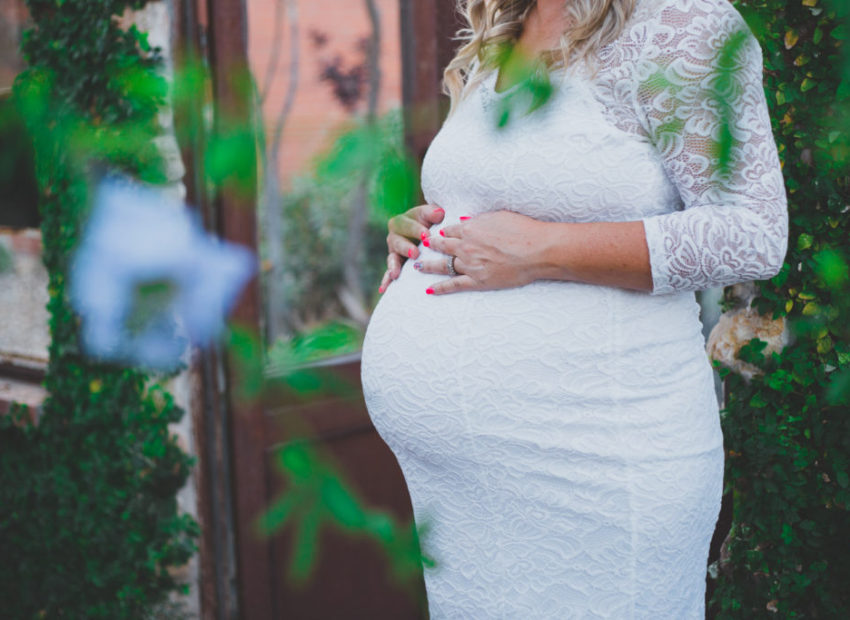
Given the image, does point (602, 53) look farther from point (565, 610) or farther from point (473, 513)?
point (565, 610)

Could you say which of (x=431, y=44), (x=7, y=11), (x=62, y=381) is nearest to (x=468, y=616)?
(x=62, y=381)

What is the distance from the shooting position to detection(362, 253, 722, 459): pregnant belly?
1303 mm

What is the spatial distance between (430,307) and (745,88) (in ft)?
1.96

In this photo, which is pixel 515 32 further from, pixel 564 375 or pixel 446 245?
pixel 564 375

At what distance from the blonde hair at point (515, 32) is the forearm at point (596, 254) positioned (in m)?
0.27

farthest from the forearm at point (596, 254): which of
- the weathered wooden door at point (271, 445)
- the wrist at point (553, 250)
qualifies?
the weathered wooden door at point (271, 445)

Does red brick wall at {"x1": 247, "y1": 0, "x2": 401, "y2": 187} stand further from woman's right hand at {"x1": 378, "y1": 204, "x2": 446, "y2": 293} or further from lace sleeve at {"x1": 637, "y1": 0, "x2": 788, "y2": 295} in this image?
lace sleeve at {"x1": 637, "y1": 0, "x2": 788, "y2": 295}

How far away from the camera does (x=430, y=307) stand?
1.43 m

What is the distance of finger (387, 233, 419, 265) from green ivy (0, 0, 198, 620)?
1043 mm

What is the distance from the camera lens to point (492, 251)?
1347 millimetres

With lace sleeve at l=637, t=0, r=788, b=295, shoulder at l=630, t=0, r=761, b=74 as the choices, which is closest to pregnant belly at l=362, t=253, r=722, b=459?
lace sleeve at l=637, t=0, r=788, b=295

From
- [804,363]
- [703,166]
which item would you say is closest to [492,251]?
[703,166]

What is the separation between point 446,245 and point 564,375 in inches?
12.0

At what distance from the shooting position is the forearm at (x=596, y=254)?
1259 millimetres
